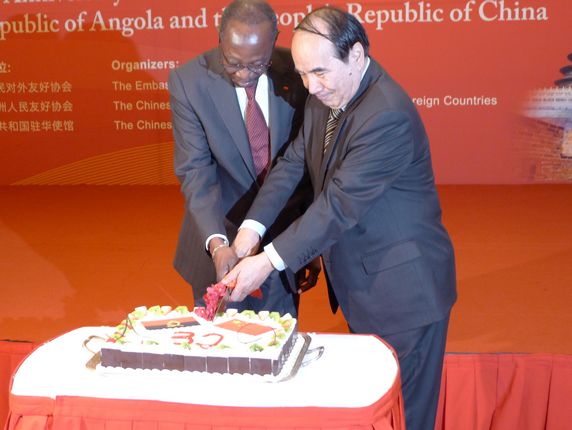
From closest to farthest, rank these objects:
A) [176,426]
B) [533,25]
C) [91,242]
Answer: [176,426] < [91,242] < [533,25]

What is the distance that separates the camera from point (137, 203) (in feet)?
20.4

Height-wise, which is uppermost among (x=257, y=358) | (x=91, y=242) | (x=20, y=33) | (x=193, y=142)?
(x=20, y=33)

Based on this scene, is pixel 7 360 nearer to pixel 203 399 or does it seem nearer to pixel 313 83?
pixel 203 399

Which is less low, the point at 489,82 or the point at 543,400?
the point at 489,82

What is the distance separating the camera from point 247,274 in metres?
2.15

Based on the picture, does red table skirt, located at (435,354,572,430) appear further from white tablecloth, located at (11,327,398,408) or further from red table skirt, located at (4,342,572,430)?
white tablecloth, located at (11,327,398,408)

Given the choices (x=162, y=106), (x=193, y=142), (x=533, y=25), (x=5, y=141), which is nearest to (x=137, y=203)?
(x=162, y=106)

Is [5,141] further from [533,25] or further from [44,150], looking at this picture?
[533,25]

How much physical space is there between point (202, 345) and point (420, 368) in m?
0.67

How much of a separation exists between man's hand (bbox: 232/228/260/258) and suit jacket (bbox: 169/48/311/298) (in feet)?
0.31

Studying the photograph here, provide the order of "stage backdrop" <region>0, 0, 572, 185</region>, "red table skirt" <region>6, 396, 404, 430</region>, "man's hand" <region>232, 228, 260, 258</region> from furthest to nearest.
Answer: "stage backdrop" <region>0, 0, 572, 185</region> → "man's hand" <region>232, 228, 260, 258</region> → "red table skirt" <region>6, 396, 404, 430</region>

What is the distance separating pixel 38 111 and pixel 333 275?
4890 mm

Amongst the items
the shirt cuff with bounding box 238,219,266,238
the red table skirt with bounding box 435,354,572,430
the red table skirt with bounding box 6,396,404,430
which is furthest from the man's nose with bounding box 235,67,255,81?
the red table skirt with bounding box 435,354,572,430

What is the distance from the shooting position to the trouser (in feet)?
7.36
